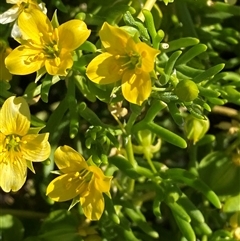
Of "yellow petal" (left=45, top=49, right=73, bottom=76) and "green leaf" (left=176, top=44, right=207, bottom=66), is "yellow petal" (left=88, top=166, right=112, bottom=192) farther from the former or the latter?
"green leaf" (left=176, top=44, right=207, bottom=66)

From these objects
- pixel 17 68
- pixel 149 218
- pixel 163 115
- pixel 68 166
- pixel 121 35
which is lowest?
pixel 149 218

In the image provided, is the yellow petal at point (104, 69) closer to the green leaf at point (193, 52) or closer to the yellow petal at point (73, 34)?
the yellow petal at point (73, 34)

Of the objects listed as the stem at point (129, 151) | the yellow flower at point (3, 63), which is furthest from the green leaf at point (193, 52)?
the yellow flower at point (3, 63)

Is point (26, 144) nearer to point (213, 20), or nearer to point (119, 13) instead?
point (119, 13)

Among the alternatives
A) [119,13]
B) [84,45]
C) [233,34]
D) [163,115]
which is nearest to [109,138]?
[84,45]

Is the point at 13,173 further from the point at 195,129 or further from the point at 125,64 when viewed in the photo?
the point at 195,129
